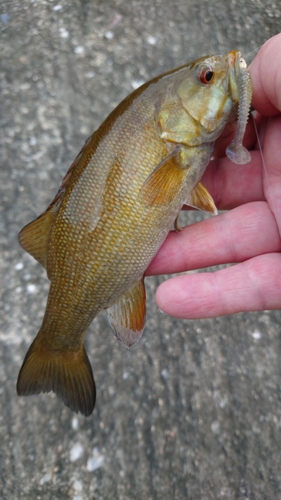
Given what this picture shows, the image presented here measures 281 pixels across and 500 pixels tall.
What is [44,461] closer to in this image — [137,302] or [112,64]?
[137,302]

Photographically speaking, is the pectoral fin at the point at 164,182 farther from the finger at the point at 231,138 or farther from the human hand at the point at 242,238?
the finger at the point at 231,138

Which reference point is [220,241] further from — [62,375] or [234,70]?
[62,375]

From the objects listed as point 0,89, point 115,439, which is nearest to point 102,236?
point 115,439

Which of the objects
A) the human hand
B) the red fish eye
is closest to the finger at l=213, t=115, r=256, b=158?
the human hand

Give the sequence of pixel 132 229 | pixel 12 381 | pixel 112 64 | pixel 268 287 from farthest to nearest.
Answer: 1. pixel 112 64
2. pixel 12 381
3. pixel 268 287
4. pixel 132 229

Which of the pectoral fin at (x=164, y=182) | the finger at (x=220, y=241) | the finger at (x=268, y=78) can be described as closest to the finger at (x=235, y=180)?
the finger at (x=220, y=241)

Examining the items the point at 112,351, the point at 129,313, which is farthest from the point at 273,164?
the point at 112,351
